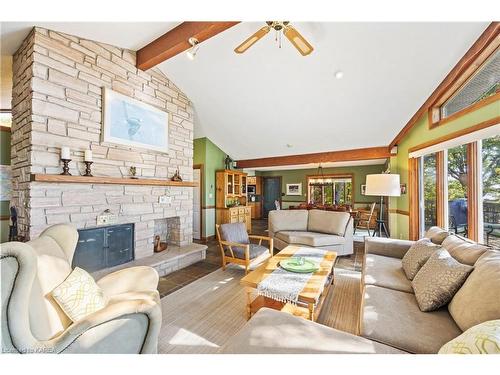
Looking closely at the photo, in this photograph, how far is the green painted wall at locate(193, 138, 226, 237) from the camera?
536 centimetres

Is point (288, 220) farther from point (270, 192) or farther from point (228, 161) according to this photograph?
point (270, 192)

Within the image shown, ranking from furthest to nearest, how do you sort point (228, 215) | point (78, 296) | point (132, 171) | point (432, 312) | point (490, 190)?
point (228, 215) < point (132, 171) < point (490, 190) < point (432, 312) < point (78, 296)

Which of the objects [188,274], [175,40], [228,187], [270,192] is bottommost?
[188,274]

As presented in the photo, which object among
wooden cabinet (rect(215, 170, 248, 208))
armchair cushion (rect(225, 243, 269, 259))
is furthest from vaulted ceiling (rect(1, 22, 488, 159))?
armchair cushion (rect(225, 243, 269, 259))

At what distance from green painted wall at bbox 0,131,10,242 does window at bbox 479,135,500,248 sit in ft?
19.7

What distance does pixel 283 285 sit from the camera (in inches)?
73.9

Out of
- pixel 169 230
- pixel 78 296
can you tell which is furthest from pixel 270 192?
pixel 78 296

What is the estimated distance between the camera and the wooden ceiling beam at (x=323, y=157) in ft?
15.9

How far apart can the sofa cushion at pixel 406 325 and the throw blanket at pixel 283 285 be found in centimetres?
51

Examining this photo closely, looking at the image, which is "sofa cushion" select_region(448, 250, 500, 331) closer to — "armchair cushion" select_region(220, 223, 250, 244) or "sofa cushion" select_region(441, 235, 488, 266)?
"sofa cushion" select_region(441, 235, 488, 266)

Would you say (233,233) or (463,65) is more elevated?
(463,65)

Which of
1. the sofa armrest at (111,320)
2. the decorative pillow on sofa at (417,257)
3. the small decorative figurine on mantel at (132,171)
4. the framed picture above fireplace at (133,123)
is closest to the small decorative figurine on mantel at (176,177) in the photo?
the framed picture above fireplace at (133,123)

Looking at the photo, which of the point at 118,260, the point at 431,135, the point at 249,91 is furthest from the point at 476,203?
the point at 118,260

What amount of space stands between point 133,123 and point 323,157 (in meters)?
4.27
